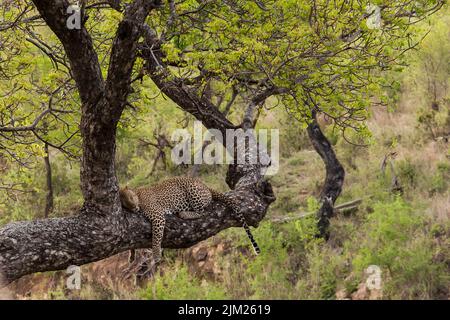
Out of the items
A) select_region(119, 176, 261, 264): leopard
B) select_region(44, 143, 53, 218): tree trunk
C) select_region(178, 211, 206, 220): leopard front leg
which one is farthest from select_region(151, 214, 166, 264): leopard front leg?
select_region(44, 143, 53, 218): tree trunk

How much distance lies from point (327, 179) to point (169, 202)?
6.83 meters

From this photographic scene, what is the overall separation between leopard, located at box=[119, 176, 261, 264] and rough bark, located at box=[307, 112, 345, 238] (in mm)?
5665

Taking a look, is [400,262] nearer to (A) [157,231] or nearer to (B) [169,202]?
(B) [169,202]

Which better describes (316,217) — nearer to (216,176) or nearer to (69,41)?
(216,176)

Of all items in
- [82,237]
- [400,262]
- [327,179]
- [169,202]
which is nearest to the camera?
[82,237]

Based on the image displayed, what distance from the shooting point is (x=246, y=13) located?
10.3m

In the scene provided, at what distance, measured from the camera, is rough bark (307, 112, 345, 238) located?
14739 millimetres

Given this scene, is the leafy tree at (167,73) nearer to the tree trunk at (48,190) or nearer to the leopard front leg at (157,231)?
the leopard front leg at (157,231)

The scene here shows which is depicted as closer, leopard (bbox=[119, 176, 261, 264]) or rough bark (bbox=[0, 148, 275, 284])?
rough bark (bbox=[0, 148, 275, 284])

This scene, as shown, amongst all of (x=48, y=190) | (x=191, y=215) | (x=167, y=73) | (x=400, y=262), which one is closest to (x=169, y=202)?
(x=191, y=215)

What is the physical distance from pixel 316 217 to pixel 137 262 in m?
4.09

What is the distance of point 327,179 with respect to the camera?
1520 cm

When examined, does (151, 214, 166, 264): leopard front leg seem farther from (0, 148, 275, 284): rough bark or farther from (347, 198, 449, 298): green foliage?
(347, 198, 449, 298): green foliage
